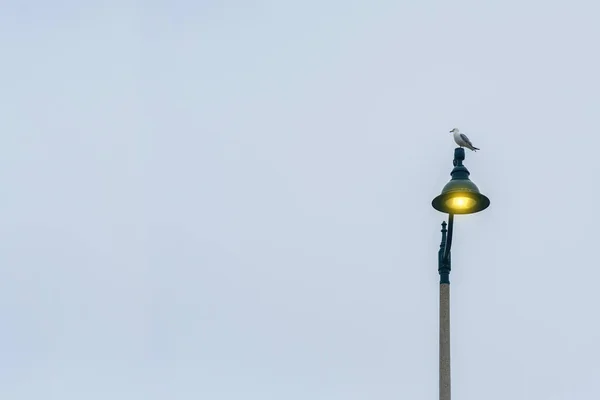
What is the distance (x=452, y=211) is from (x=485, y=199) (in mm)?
423

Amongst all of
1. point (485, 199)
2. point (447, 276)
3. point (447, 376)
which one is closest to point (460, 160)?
point (485, 199)

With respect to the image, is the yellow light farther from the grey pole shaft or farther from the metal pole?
the grey pole shaft

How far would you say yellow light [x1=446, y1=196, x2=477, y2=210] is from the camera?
43.9 feet

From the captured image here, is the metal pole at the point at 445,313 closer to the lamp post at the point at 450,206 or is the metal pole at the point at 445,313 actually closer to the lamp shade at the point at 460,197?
the lamp post at the point at 450,206

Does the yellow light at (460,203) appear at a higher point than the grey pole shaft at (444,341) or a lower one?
higher

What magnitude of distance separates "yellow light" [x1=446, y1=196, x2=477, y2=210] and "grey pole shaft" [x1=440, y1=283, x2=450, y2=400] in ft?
3.37

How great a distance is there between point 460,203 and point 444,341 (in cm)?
180

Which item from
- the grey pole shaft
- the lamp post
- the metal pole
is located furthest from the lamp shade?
the grey pole shaft

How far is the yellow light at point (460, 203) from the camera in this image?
13.4m

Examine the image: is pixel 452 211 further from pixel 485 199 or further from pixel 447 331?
pixel 447 331

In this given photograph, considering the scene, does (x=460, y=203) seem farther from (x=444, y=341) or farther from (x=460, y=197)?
(x=444, y=341)

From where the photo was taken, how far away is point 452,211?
13477 mm

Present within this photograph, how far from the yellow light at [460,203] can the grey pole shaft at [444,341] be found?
1026 millimetres

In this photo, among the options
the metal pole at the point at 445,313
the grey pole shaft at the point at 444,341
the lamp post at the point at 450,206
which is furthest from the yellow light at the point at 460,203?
the grey pole shaft at the point at 444,341
